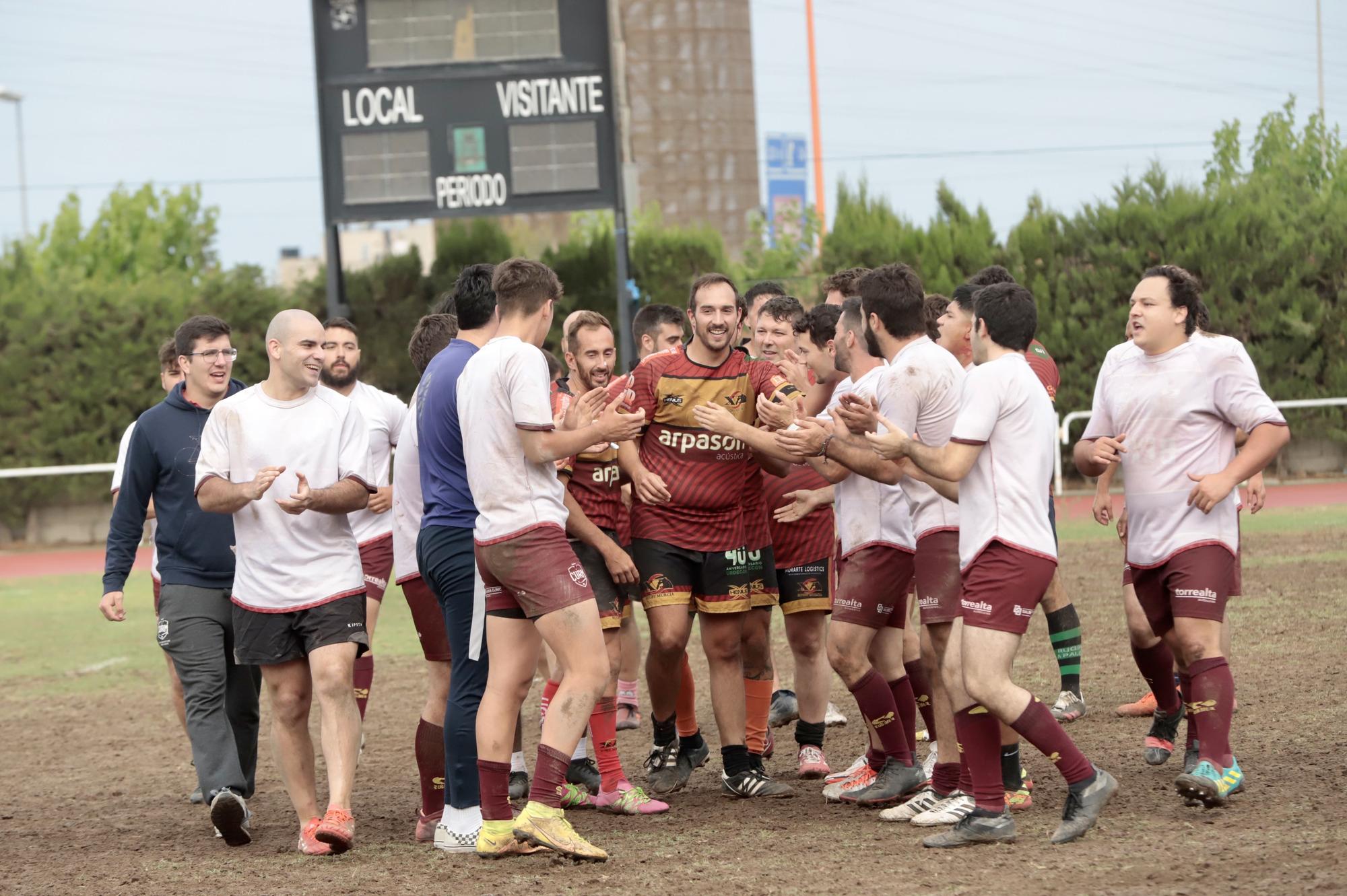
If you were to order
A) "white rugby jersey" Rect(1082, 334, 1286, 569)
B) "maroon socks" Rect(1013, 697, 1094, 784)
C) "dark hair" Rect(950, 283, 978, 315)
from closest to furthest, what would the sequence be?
1. "maroon socks" Rect(1013, 697, 1094, 784)
2. "white rugby jersey" Rect(1082, 334, 1286, 569)
3. "dark hair" Rect(950, 283, 978, 315)

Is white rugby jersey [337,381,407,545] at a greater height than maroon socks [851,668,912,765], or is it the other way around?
white rugby jersey [337,381,407,545]

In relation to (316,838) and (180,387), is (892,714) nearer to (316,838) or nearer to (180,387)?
(316,838)

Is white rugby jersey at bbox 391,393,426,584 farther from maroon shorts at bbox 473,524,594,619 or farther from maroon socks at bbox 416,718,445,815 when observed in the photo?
maroon shorts at bbox 473,524,594,619

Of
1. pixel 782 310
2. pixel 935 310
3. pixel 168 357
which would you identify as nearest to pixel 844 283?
pixel 782 310

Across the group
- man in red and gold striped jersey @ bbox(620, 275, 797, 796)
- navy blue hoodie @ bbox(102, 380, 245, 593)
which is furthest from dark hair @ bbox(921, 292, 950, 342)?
navy blue hoodie @ bbox(102, 380, 245, 593)

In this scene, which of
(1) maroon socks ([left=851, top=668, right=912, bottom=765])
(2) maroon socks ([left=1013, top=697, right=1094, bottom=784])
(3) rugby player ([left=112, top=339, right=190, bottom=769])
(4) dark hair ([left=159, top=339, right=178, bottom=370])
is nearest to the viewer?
(2) maroon socks ([left=1013, top=697, right=1094, bottom=784])

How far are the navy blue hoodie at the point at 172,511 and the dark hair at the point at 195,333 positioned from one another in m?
0.21

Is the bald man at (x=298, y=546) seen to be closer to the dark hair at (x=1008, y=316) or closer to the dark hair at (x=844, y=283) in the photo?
the dark hair at (x=1008, y=316)

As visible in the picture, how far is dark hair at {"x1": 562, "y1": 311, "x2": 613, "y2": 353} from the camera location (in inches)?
283

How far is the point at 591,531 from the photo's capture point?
6.78m

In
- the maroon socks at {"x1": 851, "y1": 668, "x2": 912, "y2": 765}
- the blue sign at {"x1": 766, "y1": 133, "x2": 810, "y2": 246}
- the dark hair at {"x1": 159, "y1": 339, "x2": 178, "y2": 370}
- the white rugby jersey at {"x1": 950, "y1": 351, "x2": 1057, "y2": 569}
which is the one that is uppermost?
the blue sign at {"x1": 766, "y1": 133, "x2": 810, "y2": 246}

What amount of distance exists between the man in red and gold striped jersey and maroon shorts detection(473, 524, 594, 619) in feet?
3.32

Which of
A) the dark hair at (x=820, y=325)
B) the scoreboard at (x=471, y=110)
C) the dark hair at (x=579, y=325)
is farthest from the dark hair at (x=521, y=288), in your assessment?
the scoreboard at (x=471, y=110)

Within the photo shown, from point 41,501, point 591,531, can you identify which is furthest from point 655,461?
point 41,501
